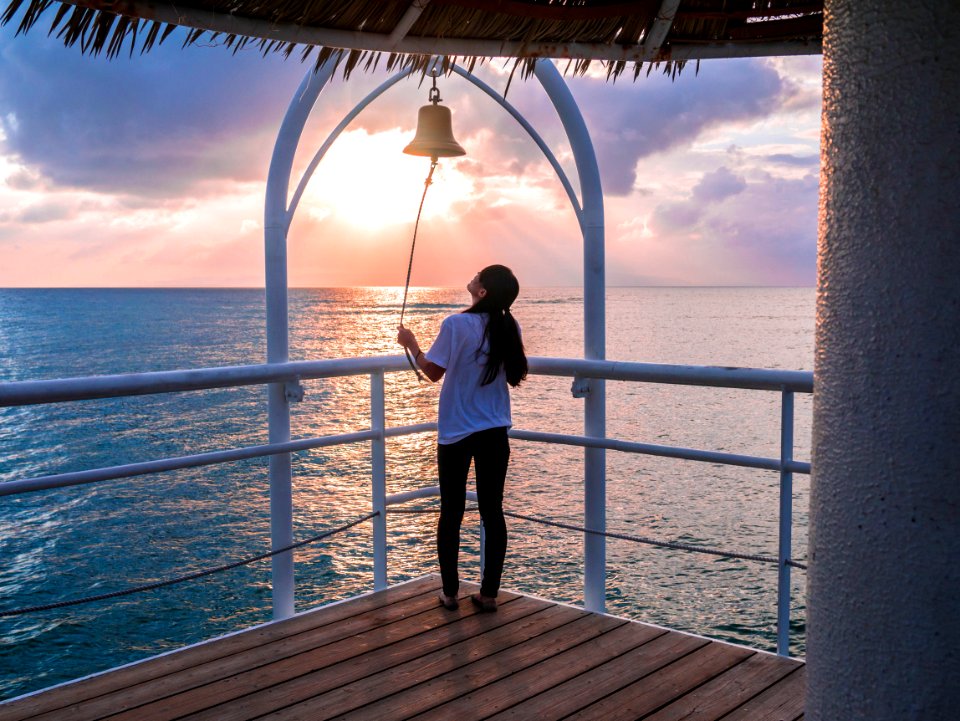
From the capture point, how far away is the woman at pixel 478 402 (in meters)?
3.29

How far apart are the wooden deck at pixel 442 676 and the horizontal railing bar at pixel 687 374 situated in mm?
912

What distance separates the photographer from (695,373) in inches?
118

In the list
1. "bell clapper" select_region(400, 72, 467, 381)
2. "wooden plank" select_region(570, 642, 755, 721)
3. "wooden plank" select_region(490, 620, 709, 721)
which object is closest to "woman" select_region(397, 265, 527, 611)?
"bell clapper" select_region(400, 72, 467, 381)

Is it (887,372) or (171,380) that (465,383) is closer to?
(171,380)

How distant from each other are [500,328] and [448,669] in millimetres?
1217

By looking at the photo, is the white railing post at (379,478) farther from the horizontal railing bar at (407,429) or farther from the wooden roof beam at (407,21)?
the wooden roof beam at (407,21)

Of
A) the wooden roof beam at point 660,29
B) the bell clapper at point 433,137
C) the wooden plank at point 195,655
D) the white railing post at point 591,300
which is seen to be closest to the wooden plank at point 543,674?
the white railing post at point 591,300

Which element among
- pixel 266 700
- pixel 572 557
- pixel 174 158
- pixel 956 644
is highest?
pixel 174 158

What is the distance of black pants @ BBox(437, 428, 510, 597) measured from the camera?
335 cm

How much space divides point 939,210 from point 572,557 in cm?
1802

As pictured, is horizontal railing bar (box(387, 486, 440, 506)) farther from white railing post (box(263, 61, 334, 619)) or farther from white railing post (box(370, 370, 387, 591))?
white railing post (box(263, 61, 334, 619))

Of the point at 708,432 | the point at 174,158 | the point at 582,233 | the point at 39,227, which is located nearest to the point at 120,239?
the point at 39,227

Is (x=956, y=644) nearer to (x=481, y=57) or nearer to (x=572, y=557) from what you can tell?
(x=481, y=57)

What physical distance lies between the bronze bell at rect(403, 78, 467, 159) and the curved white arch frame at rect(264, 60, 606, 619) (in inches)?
8.3
